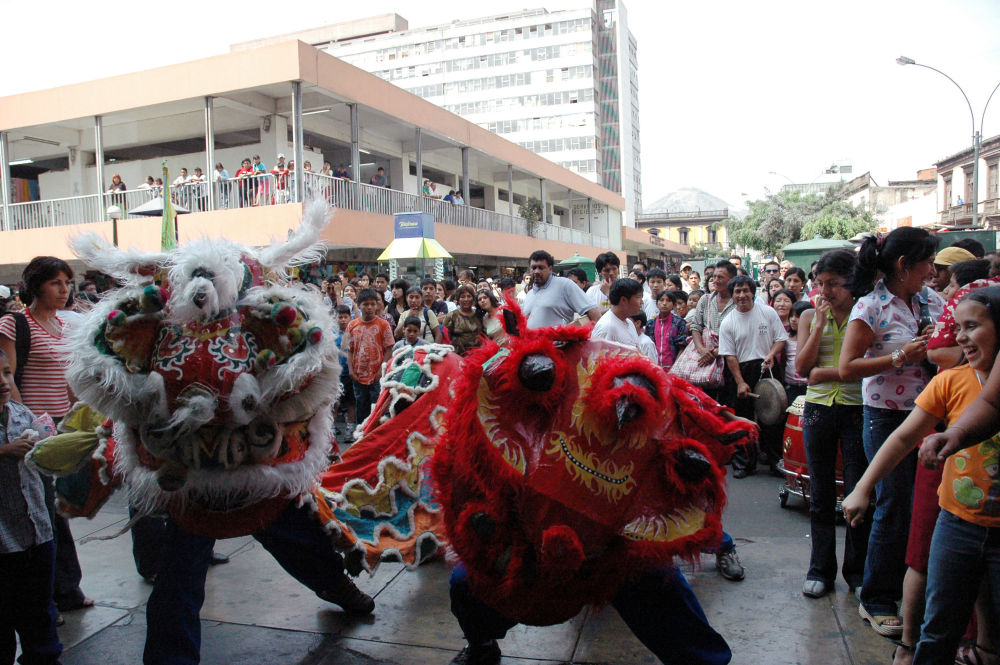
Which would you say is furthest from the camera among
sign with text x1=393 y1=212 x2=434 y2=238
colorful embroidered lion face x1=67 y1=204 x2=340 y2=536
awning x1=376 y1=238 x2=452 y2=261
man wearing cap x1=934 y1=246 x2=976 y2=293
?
sign with text x1=393 y1=212 x2=434 y2=238

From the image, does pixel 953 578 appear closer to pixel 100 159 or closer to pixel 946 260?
pixel 946 260

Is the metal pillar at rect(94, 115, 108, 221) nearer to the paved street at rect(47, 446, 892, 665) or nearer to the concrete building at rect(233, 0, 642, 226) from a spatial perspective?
the paved street at rect(47, 446, 892, 665)

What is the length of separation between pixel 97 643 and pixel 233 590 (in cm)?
74

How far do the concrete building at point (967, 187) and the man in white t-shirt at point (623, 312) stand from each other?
124 ft

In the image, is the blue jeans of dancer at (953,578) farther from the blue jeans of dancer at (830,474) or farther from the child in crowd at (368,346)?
the child in crowd at (368,346)

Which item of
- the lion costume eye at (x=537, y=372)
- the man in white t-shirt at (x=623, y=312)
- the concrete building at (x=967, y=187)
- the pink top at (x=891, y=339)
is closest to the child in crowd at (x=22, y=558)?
the lion costume eye at (x=537, y=372)

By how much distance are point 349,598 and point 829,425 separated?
2.62m

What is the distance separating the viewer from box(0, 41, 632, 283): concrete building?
15320 mm

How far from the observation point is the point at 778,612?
3568mm

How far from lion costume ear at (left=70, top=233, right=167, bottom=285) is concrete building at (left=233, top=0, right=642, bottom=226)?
194 feet

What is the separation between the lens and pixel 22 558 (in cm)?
286

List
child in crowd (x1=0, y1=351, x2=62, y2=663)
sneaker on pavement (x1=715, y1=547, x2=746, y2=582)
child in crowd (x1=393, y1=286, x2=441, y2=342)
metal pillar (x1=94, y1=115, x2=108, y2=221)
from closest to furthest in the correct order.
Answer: child in crowd (x1=0, y1=351, x2=62, y2=663) < sneaker on pavement (x1=715, y1=547, x2=746, y2=582) < child in crowd (x1=393, y1=286, x2=441, y2=342) < metal pillar (x1=94, y1=115, x2=108, y2=221)

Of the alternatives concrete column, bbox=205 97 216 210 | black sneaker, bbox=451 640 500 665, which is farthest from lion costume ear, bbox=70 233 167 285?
concrete column, bbox=205 97 216 210

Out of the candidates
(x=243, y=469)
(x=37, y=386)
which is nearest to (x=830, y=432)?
(x=243, y=469)
